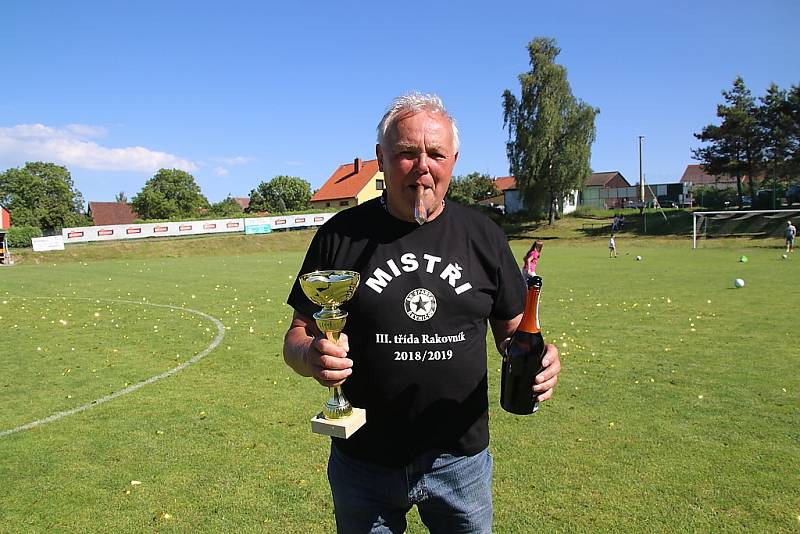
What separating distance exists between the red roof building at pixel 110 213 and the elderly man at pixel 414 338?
110 m

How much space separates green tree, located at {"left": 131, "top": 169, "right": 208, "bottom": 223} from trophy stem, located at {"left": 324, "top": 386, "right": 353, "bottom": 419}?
10416cm

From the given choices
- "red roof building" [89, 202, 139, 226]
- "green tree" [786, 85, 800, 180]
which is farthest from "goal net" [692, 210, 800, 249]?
"red roof building" [89, 202, 139, 226]

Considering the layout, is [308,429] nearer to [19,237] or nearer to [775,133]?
[19,237]

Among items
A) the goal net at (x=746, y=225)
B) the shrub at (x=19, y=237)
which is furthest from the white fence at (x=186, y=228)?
the goal net at (x=746, y=225)

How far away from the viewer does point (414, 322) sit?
2.28 meters

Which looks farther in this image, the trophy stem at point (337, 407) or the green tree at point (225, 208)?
the green tree at point (225, 208)

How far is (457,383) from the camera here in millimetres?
2369

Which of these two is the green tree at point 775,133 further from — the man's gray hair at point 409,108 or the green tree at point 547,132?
the man's gray hair at point 409,108

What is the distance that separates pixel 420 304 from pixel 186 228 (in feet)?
174

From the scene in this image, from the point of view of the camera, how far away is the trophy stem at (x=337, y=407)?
216cm

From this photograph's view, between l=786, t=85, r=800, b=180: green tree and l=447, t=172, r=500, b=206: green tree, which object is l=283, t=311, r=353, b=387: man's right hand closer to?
l=786, t=85, r=800, b=180: green tree

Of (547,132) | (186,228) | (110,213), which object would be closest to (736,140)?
(547,132)

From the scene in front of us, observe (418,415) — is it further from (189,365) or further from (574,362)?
(189,365)

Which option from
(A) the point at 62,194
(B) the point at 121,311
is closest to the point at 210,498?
(B) the point at 121,311
